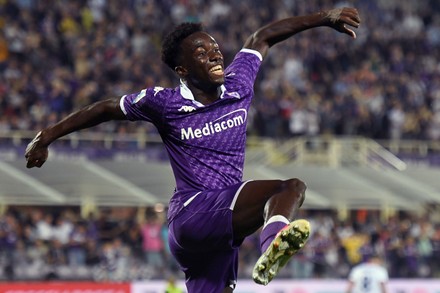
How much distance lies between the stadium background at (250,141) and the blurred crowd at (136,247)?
4 centimetres

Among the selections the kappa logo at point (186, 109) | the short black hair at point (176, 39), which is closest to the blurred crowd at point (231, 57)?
the short black hair at point (176, 39)

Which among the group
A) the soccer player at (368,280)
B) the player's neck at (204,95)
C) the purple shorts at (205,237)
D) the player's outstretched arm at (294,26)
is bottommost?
the soccer player at (368,280)

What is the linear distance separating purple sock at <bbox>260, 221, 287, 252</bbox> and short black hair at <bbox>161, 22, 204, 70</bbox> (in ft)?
5.25

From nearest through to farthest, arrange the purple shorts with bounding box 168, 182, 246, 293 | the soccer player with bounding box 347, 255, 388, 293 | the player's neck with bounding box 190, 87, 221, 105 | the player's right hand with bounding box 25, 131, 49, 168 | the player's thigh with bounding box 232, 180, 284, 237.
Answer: the player's thigh with bounding box 232, 180, 284, 237, the purple shorts with bounding box 168, 182, 246, 293, the player's right hand with bounding box 25, 131, 49, 168, the player's neck with bounding box 190, 87, 221, 105, the soccer player with bounding box 347, 255, 388, 293

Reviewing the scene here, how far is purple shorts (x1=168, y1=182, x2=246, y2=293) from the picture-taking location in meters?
7.84

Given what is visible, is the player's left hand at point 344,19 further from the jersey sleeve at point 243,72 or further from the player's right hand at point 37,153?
the player's right hand at point 37,153

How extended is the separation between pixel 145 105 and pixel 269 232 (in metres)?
1.47

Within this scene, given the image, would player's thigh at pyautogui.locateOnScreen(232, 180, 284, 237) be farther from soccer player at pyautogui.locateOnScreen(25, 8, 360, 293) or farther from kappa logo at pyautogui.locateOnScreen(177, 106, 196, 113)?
kappa logo at pyautogui.locateOnScreen(177, 106, 196, 113)

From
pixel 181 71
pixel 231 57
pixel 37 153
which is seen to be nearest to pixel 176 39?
pixel 181 71

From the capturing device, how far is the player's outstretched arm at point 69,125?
320 inches

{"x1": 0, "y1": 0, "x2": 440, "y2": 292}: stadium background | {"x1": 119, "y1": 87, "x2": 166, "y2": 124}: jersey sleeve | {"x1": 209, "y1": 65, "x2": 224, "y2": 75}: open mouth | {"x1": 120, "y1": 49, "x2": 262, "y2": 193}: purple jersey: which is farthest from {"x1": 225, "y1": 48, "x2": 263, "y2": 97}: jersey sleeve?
{"x1": 0, "y1": 0, "x2": 440, "y2": 292}: stadium background

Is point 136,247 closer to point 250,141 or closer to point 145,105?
point 250,141

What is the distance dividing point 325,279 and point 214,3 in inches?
459

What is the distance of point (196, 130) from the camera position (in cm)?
818
